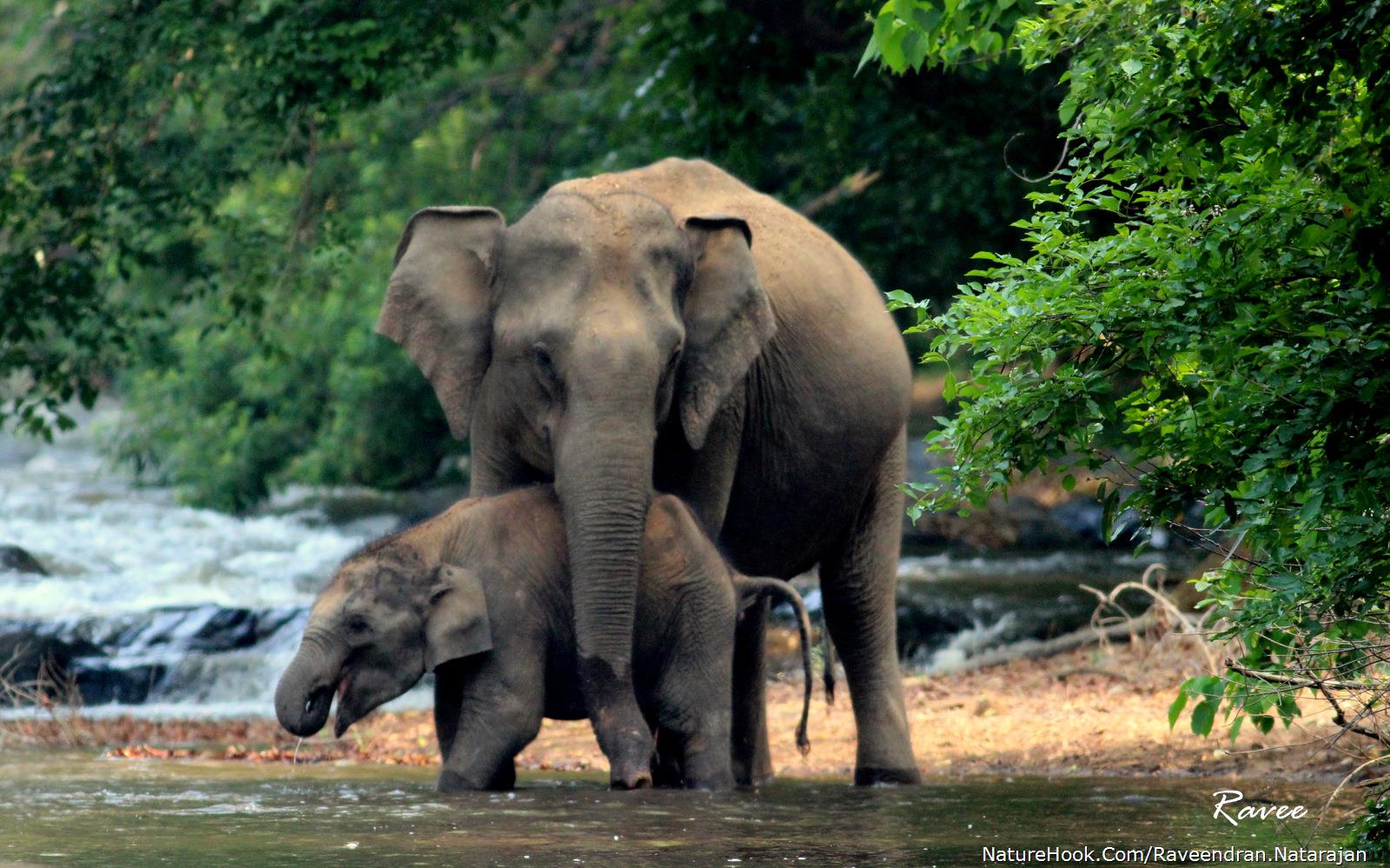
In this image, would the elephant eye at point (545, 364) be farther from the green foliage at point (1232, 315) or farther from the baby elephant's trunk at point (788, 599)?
the green foliage at point (1232, 315)

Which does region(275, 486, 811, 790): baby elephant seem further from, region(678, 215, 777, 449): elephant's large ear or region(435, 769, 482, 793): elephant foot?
region(678, 215, 777, 449): elephant's large ear

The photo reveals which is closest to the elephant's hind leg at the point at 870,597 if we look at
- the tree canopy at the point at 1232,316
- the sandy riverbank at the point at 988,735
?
the sandy riverbank at the point at 988,735

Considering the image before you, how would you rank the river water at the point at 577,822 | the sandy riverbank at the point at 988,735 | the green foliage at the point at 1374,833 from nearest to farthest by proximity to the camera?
the green foliage at the point at 1374,833
the river water at the point at 577,822
the sandy riverbank at the point at 988,735

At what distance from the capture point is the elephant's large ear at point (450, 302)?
826cm

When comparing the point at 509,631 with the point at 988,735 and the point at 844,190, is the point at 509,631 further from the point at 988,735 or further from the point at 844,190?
the point at 844,190

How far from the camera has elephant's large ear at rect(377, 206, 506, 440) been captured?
8.26 metres

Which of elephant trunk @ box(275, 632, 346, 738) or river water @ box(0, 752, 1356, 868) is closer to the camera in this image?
river water @ box(0, 752, 1356, 868)

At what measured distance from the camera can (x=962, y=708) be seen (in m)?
11.2

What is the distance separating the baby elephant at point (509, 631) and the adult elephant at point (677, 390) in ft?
0.87

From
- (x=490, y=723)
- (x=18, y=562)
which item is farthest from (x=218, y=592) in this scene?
(x=490, y=723)

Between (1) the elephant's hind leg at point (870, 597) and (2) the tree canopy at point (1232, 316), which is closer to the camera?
(2) the tree canopy at point (1232, 316)

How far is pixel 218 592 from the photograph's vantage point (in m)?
16.6

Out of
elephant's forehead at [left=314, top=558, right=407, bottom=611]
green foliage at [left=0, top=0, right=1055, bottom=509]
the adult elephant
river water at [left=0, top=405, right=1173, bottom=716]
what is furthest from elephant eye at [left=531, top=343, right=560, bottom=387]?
river water at [left=0, top=405, right=1173, bottom=716]

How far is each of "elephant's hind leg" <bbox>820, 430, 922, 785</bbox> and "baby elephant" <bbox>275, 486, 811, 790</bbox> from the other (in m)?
1.61
